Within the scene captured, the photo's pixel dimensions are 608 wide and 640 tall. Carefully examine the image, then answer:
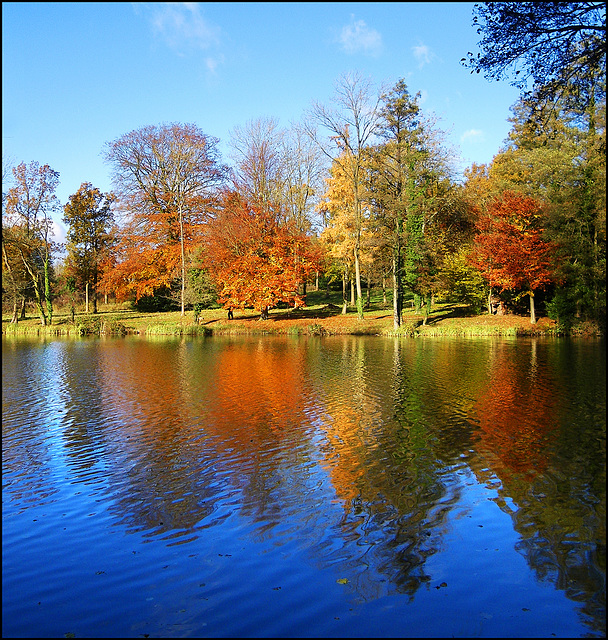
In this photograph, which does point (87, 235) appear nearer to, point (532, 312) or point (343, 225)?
point (343, 225)

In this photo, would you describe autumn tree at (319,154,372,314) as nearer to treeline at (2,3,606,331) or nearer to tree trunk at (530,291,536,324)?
treeline at (2,3,606,331)

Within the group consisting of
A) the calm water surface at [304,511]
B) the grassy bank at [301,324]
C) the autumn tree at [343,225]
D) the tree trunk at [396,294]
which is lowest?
the calm water surface at [304,511]

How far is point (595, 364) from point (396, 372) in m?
6.22

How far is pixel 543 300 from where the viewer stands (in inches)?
1339

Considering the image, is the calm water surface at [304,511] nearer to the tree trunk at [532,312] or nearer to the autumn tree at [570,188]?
the autumn tree at [570,188]

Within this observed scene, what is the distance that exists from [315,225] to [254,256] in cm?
1072

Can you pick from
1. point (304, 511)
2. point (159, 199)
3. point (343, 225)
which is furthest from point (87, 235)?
point (304, 511)

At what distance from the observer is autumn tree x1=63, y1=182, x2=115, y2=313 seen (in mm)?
41938

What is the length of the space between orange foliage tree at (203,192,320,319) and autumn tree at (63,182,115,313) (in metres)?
10.4

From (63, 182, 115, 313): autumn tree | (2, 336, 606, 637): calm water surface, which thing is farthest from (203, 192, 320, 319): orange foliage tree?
(2, 336, 606, 637): calm water surface

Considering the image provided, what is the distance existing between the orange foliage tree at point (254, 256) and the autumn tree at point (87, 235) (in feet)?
34.2

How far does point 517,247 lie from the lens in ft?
105

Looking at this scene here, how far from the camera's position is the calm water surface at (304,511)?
459 centimetres

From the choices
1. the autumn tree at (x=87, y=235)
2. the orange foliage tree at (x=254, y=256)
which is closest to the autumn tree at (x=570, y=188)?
the orange foliage tree at (x=254, y=256)
